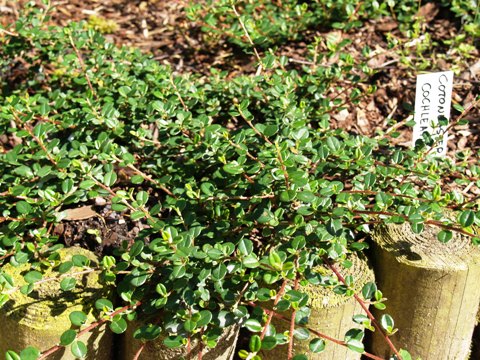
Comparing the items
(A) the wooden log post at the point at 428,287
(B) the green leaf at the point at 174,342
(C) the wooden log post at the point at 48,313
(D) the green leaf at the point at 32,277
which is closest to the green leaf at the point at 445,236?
(A) the wooden log post at the point at 428,287

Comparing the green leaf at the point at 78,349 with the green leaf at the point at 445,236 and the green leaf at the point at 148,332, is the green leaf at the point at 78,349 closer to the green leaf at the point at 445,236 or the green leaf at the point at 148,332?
the green leaf at the point at 148,332

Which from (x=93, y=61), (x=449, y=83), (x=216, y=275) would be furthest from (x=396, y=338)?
(x=93, y=61)

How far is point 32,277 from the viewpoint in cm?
186

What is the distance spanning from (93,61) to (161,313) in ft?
4.73

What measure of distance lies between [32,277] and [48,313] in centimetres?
14

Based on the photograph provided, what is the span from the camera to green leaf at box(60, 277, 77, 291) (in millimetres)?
1843

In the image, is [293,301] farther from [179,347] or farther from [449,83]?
[449,83]

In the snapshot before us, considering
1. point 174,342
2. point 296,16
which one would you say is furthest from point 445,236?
point 296,16

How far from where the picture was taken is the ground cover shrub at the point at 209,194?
5.97 ft

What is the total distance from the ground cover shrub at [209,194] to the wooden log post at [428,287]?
0.31 feet

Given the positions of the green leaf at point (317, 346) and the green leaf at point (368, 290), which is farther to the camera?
the green leaf at point (368, 290)

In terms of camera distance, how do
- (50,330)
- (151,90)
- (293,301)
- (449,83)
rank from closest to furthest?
(293,301), (50,330), (449,83), (151,90)

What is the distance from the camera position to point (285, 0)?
3525mm

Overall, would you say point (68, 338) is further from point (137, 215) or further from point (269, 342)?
point (269, 342)
